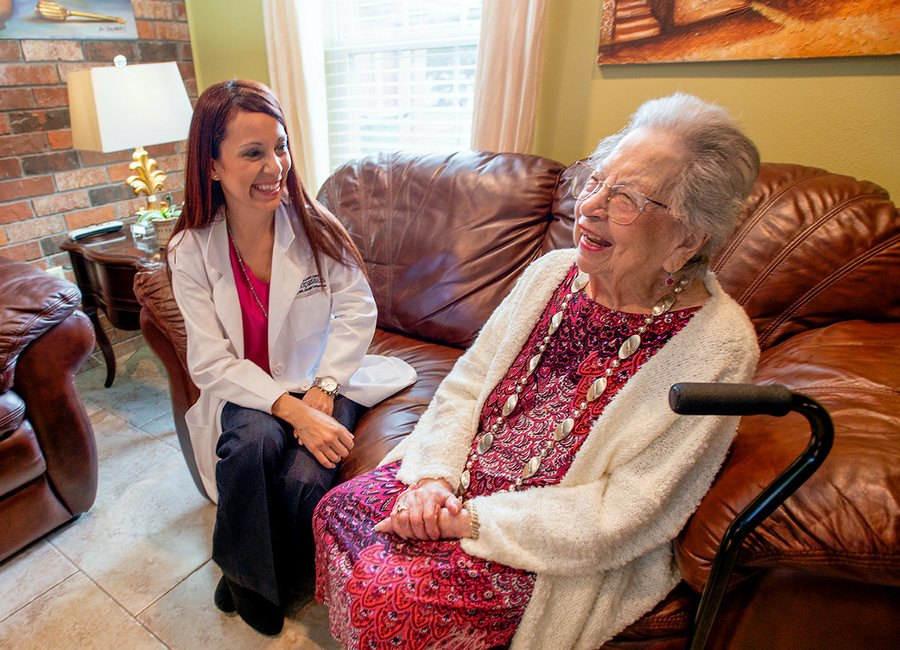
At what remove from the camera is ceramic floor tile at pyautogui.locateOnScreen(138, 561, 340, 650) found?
1276mm

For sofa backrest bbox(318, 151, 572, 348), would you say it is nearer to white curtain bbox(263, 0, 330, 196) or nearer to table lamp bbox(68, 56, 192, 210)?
white curtain bbox(263, 0, 330, 196)

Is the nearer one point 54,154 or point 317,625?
point 317,625

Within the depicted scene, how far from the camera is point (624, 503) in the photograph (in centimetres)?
87

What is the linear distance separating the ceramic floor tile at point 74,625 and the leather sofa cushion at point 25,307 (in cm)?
59

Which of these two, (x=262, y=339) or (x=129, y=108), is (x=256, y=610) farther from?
(x=129, y=108)

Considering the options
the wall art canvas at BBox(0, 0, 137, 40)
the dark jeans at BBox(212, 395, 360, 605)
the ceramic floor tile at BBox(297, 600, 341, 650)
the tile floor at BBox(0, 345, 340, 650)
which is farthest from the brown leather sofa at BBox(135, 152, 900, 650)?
the wall art canvas at BBox(0, 0, 137, 40)

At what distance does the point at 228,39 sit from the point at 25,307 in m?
1.89

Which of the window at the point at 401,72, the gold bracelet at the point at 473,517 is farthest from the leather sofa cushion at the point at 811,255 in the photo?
the window at the point at 401,72

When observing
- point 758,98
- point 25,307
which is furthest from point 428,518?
point 758,98

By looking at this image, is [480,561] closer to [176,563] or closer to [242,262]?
[242,262]

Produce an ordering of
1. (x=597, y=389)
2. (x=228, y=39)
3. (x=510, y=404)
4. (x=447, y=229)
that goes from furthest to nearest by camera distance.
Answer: (x=228, y=39)
(x=447, y=229)
(x=510, y=404)
(x=597, y=389)

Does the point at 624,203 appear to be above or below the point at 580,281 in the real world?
above

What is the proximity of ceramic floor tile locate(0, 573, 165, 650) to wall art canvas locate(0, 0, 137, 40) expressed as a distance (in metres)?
2.17

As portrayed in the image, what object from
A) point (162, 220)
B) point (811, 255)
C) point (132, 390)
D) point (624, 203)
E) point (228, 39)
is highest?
point (228, 39)
